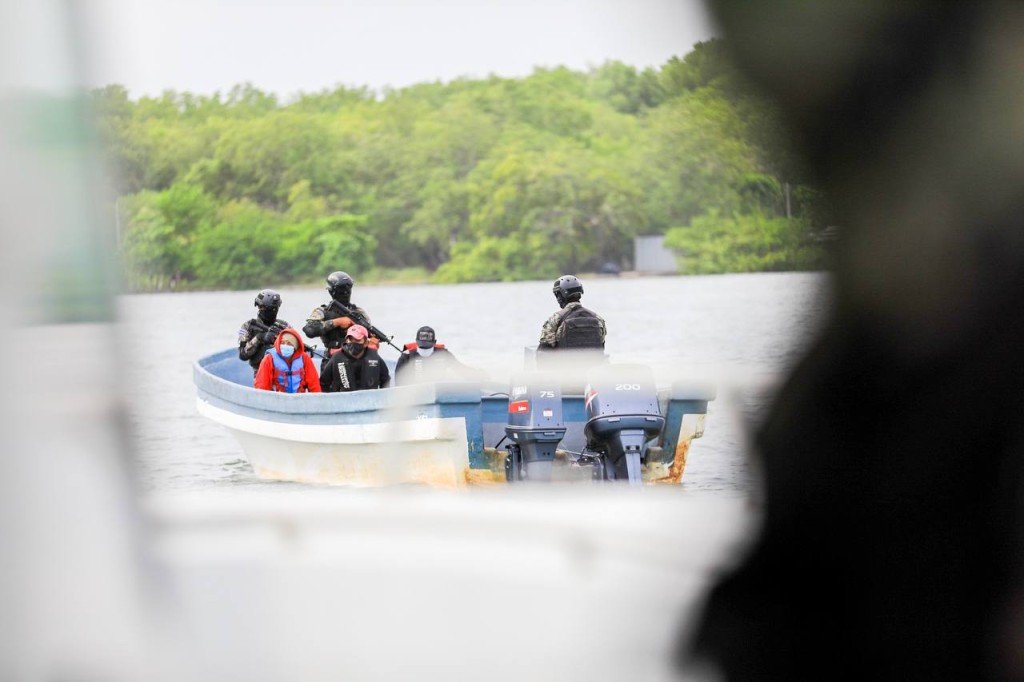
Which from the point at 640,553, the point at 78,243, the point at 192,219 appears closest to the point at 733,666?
the point at 640,553

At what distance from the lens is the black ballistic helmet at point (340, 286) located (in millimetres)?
7828

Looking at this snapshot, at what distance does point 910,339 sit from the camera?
604mm

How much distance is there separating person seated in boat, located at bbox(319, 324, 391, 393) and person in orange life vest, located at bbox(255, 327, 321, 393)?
0.24 m

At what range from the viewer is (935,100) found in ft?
1.93

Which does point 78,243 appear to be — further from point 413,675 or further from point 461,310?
point 461,310

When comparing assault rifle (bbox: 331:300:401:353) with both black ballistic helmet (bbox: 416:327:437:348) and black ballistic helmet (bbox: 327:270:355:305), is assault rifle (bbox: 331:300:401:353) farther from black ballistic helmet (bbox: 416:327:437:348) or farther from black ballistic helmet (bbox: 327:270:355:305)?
black ballistic helmet (bbox: 416:327:437:348)

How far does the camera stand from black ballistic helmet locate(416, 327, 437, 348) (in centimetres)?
735

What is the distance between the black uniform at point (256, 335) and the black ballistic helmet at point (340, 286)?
1.06 metres

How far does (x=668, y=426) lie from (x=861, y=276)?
7.20m

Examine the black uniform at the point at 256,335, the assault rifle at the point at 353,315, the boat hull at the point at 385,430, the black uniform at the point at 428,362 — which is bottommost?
the boat hull at the point at 385,430

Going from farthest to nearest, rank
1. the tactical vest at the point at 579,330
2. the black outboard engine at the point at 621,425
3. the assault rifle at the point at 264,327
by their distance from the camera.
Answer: the assault rifle at the point at 264,327, the black outboard engine at the point at 621,425, the tactical vest at the point at 579,330

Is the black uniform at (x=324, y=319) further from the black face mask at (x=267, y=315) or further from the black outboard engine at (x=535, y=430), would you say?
the black outboard engine at (x=535, y=430)

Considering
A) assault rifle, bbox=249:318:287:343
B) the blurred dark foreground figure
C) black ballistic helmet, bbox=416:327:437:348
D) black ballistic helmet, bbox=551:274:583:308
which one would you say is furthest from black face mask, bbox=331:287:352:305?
the blurred dark foreground figure

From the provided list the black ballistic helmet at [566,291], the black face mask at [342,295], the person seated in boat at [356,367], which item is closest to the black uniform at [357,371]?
the person seated in boat at [356,367]
